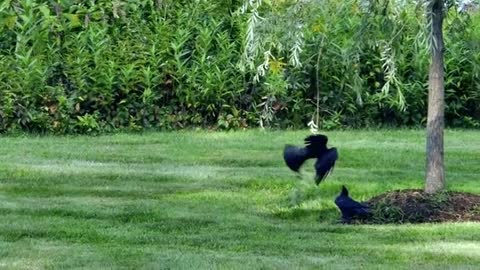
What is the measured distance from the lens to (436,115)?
7207mm

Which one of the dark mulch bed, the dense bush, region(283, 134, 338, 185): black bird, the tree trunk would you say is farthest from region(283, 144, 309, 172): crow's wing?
the dense bush

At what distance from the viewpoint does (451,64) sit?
40.8 ft

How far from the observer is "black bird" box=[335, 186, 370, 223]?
22.6ft

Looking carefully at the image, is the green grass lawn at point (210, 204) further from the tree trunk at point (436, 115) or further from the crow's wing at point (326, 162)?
the tree trunk at point (436, 115)

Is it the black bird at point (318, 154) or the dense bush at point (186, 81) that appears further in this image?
the dense bush at point (186, 81)

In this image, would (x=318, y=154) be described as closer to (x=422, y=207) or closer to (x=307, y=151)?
(x=307, y=151)

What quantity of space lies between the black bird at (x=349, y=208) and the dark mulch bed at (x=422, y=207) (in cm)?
8

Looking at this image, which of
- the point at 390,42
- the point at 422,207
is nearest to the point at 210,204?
the point at 422,207

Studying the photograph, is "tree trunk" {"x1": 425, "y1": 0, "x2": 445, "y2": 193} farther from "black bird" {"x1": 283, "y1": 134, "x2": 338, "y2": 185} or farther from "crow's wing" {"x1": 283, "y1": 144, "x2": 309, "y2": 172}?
"crow's wing" {"x1": 283, "y1": 144, "x2": 309, "y2": 172}

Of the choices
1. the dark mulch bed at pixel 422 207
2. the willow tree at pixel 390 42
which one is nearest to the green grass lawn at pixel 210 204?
the dark mulch bed at pixel 422 207

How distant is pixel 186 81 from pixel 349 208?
18.2ft

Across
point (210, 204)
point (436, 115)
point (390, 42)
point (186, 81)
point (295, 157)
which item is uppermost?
point (390, 42)

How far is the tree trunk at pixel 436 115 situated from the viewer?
7.11 metres

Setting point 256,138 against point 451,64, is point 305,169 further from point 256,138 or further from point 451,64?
point 451,64
